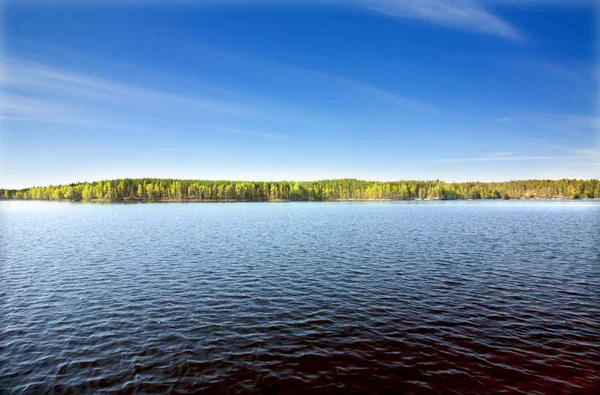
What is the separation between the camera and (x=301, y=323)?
57.7 feet

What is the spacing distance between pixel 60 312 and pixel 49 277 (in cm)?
1057

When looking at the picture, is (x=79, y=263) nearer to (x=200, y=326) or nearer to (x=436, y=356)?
(x=200, y=326)

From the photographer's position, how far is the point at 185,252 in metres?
38.3

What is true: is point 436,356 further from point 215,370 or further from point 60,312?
point 60,312

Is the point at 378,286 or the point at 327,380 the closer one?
the point at 327,380

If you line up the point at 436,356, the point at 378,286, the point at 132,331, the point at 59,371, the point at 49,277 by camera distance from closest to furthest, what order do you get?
the point at 59,371, the point at 436,356, the point at 132,331, the point at 378,286, the point at 49,277

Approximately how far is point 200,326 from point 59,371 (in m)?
6.17

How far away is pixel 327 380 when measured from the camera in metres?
12.3

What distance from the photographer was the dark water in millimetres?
12492

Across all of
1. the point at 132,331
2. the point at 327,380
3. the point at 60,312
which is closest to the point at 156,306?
the point at 132,331

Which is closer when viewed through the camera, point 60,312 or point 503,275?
point 60,312

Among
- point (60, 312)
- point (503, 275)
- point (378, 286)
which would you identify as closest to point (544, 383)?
point (378, 286)

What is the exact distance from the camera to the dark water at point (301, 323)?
12492mm

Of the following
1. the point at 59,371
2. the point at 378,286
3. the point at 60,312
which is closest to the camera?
the point at 59,371
